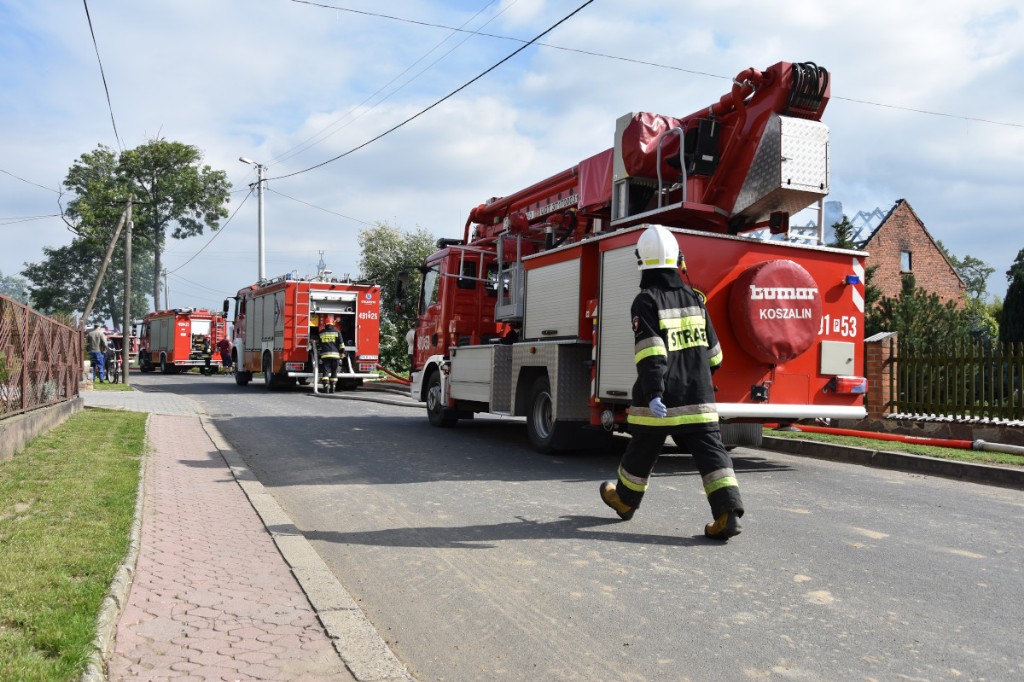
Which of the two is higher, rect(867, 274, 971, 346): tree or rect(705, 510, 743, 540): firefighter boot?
rect(867, 274, 971, 346): tree

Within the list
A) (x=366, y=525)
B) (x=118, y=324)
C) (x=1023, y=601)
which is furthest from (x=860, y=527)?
(x=118, y=324)

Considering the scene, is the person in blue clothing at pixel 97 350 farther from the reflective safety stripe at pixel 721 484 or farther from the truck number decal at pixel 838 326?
the reflective safety stripe at pixel 721 484

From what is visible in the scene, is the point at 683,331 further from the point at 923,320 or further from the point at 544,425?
the point at 923,320

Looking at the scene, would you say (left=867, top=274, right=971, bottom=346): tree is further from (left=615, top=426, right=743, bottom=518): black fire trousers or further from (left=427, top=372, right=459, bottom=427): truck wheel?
(left=615, top=426, right=743, bottom=518): black fire trousers

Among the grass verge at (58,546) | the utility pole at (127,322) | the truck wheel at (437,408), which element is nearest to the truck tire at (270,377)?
the utility pole at (127,322)

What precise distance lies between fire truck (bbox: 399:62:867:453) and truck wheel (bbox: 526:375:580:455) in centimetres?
2

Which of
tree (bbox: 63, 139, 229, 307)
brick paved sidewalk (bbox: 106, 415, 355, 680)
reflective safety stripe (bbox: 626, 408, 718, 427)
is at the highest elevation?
tree (bbox: 63, 139, 229, 307)

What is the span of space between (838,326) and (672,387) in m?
4.02

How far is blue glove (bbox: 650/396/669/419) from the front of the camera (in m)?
5.36

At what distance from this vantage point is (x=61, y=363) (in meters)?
12.1

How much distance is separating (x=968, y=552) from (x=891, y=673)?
7.65ft

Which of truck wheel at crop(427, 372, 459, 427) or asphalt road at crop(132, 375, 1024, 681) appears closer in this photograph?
asphalt road at crop(132, 375, 1024, 681)

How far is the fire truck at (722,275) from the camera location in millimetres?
8016

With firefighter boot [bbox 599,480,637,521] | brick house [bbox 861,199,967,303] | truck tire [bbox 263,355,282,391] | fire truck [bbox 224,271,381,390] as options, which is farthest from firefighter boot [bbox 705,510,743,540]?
brick house [bbox 861,199,967,303]
